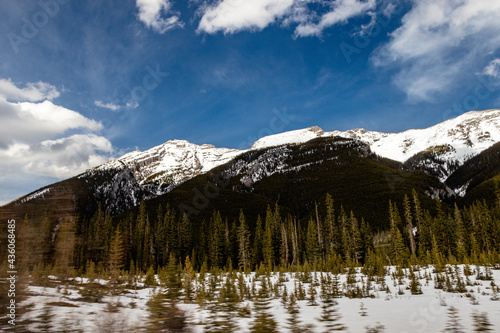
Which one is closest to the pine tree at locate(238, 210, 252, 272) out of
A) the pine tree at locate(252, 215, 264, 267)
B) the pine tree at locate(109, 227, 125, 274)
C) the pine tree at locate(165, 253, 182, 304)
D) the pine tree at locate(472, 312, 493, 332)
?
the pine tree at locate(252, 215, 264, 267)

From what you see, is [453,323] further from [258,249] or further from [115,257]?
[258,249]

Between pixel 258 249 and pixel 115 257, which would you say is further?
pixel 258 249

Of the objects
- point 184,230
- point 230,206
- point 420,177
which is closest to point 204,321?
point 184,230

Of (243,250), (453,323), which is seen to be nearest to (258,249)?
(243,250)

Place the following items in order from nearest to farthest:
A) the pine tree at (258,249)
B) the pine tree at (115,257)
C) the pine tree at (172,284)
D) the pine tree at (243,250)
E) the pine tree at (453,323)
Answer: the pine tree at (453,323) → the pine tree at (172,284) → the pine tree at (115,257) → the pine tree at (243,250) → the pine tree at (258,249)

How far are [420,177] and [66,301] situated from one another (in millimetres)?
222627

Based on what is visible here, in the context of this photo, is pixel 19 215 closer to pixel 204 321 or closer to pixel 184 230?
pixel 204 321

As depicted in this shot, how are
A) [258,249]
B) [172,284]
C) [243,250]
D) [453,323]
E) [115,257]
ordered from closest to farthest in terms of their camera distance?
[453,323]
[172,284]
[115,257]
[243,250]
[258,249]

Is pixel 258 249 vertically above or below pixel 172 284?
below

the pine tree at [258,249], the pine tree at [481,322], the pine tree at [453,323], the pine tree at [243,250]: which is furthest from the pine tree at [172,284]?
the pine tree at [258,249]

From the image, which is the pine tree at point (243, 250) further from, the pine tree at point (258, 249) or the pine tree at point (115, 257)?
the pine tree at point (115, 257)

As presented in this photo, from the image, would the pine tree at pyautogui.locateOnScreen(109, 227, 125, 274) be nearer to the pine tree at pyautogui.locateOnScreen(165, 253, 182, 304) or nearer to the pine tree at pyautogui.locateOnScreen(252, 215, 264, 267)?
the pine tree at pyautogui.locateOnScreen(165, 253, 182, 304)

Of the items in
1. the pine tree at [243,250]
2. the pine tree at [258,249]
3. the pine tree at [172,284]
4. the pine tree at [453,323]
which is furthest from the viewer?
the pine tree at [258,249]

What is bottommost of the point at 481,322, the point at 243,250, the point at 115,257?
the point at 243,250
